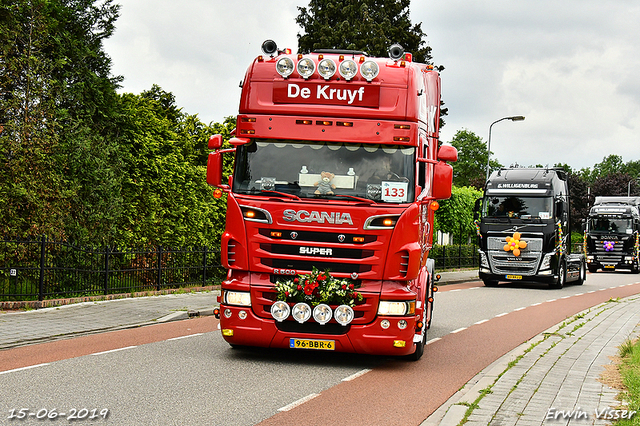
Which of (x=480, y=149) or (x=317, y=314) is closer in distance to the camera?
(x=317, y=314)

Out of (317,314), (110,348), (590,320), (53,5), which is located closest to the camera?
(317,314)

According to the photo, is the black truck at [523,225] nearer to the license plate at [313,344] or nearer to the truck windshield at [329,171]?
the truck windshield at [329,171]

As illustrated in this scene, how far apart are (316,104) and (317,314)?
2680 millimetres

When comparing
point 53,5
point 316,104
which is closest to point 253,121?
point 316,104

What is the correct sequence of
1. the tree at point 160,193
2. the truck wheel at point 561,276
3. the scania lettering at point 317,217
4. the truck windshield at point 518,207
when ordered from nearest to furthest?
the scania lettering at point 317,217 < the tree at point 160,193 < the truck windshield at point 518,207 < the truck wheel at point 561,276

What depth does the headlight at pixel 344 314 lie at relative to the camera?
8.80 meters

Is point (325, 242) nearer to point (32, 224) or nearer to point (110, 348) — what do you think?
point (110, 348)

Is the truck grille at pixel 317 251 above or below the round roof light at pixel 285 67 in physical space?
below

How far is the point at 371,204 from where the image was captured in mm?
8836

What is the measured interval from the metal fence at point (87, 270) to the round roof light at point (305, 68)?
7.17 m

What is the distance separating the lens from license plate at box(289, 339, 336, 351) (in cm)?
892

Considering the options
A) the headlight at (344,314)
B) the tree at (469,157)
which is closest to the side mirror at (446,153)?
the headlight at (344,314)

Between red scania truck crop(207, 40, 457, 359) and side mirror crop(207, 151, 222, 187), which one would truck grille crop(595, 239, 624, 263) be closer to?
red scania truck crop(207, 40, 457, 359)

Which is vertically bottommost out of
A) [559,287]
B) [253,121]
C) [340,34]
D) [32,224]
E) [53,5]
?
[559,287]
